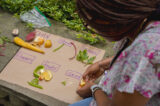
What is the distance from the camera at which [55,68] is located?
158 centimetres

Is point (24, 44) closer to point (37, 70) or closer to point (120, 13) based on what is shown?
point (37, 70)

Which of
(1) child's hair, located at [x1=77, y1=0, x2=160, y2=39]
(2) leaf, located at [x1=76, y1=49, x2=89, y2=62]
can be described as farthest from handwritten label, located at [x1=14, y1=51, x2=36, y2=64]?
(1) child's hair, located at [x1=77, y1=0, x2=160, y2=39]

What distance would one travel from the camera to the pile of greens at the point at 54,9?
199 cm

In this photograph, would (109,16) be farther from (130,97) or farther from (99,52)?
(99,52)

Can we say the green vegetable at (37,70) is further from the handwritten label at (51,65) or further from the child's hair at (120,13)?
the child's hair at (120,13)

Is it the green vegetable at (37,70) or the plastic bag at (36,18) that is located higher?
the plastic bag at (36,18)

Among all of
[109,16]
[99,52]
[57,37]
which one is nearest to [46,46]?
[57,37]

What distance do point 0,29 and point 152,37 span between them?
1.61 m

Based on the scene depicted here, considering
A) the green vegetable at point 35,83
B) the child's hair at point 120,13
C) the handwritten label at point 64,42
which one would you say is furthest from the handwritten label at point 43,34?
the child's hair at point 120,13

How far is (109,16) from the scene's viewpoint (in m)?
0.72

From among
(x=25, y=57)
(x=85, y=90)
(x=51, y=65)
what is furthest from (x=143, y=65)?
(x=25, y=57)

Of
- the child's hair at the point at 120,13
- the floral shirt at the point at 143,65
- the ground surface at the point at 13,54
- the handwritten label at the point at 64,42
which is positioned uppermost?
the child's hair at the point at 120,13

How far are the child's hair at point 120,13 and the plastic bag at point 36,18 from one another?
4.01 feet

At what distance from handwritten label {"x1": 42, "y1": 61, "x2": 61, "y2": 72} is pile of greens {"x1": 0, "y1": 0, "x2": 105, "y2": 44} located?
50 cm
